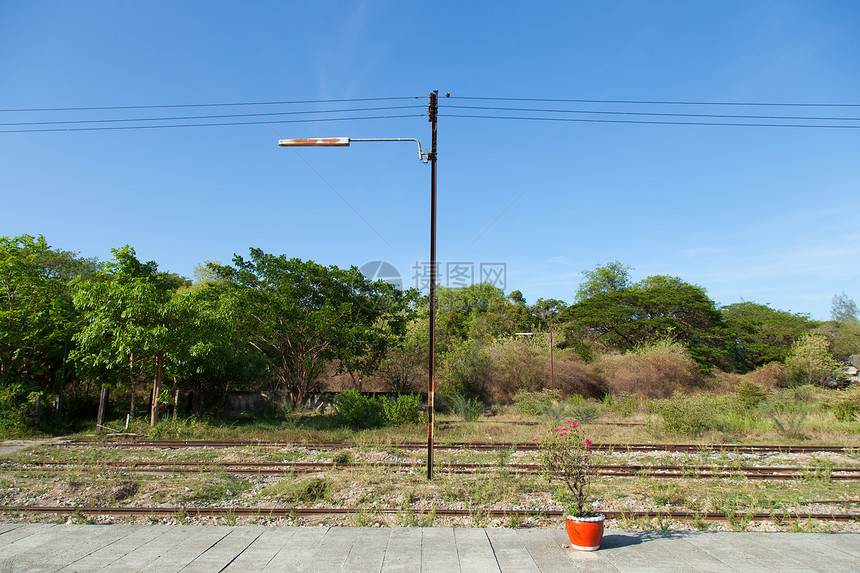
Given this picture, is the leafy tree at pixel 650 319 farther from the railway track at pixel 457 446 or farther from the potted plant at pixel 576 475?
the potted plant at pixel 576 475

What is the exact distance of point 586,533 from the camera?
5629 millimetres

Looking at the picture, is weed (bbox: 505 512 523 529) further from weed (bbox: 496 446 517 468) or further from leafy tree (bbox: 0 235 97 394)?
leafy tree (bbox: 0 235 97 394)

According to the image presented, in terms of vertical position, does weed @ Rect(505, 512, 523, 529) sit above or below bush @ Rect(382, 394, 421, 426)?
below

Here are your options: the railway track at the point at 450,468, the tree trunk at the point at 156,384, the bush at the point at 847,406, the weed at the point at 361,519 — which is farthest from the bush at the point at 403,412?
the bush at the point at 847,406

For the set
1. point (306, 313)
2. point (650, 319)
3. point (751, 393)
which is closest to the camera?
point (306, 313)

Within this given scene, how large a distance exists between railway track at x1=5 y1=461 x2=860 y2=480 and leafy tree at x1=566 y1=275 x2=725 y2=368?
83.1ft

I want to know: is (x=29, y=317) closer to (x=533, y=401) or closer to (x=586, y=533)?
(x=586, y=533)

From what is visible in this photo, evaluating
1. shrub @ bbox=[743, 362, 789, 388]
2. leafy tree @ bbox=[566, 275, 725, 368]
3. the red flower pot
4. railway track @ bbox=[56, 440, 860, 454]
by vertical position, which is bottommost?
railway track @ bbox=[56, 440, 860, 454]

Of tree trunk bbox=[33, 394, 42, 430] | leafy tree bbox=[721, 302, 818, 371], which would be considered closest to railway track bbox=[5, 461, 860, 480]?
tree trunk bbox=[33, 394, 42, 430]

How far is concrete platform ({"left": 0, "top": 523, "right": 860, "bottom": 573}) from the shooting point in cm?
515

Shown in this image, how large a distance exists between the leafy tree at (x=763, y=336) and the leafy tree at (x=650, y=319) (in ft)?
5.67

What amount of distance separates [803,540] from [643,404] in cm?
1857

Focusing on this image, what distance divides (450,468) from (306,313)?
12.9m

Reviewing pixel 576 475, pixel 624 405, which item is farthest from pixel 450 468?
pixel 624 405
